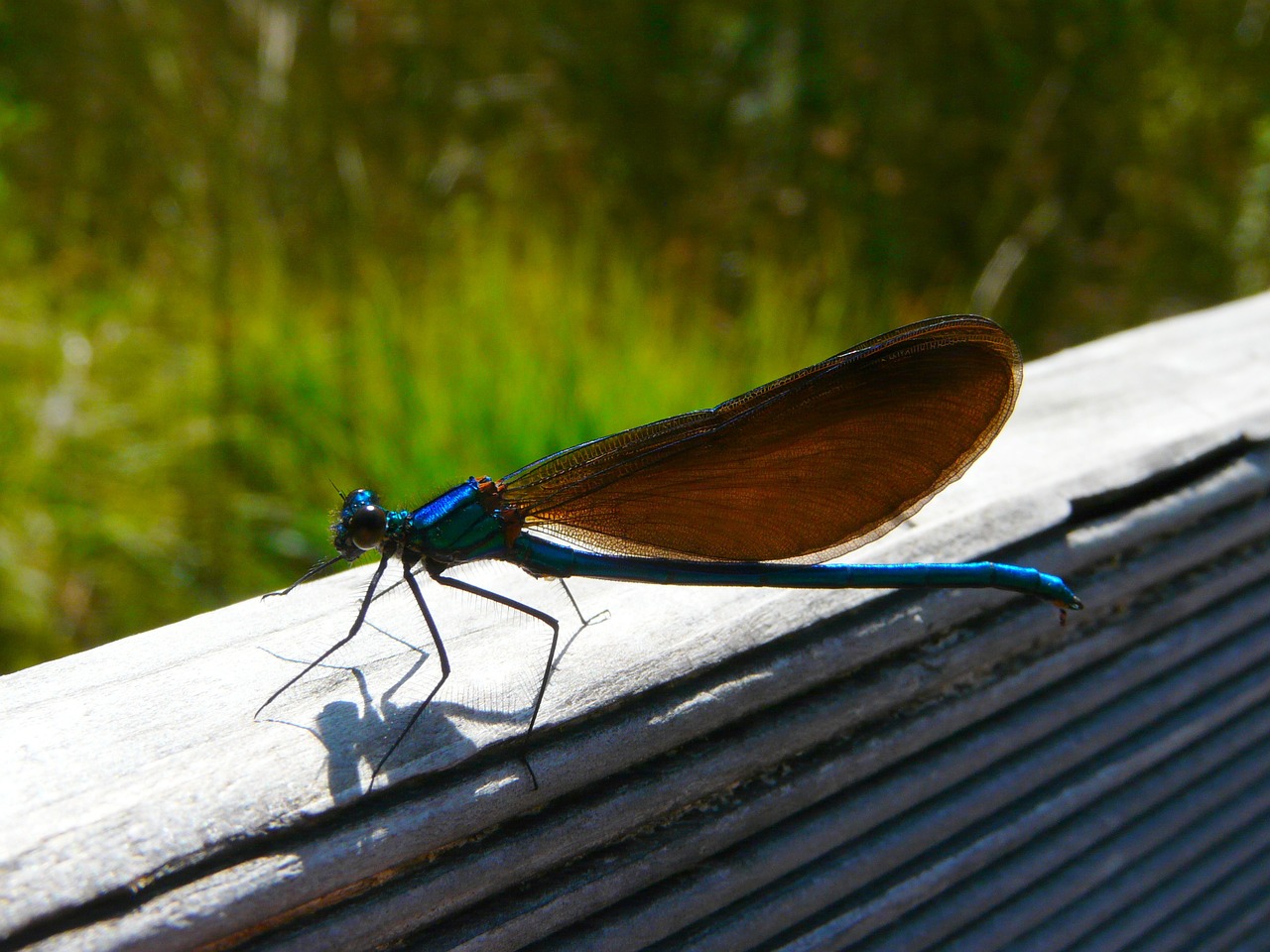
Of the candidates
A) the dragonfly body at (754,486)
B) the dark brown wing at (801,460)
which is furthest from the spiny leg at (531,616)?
the dark brown wing at (801,460)

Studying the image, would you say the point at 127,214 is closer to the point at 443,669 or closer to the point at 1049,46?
the point at 443,669

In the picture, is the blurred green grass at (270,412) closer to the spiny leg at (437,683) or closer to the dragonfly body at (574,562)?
the dragonfly body at (574,562)

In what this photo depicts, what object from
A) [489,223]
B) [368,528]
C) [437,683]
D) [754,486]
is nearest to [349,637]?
[437,683]

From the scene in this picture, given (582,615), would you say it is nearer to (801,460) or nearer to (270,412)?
(801,460)

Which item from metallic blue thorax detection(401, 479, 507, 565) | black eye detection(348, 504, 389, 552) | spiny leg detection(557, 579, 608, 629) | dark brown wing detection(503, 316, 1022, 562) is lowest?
spiny leg detection(557, 579, 608, 629)

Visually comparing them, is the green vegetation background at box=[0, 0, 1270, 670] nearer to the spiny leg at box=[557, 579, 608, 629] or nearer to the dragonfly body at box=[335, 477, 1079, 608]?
the dragonfly body at box=[335, 477, 1079, 608]

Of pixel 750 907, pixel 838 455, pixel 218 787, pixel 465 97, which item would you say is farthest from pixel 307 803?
pixel 465 97

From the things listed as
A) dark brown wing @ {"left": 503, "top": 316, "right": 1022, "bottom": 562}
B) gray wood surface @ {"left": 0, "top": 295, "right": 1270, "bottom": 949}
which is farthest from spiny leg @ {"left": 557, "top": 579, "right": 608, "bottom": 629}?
dark brown wing @ {"left": 503, "top": 316, "right": 1022, "bottom": 562}
